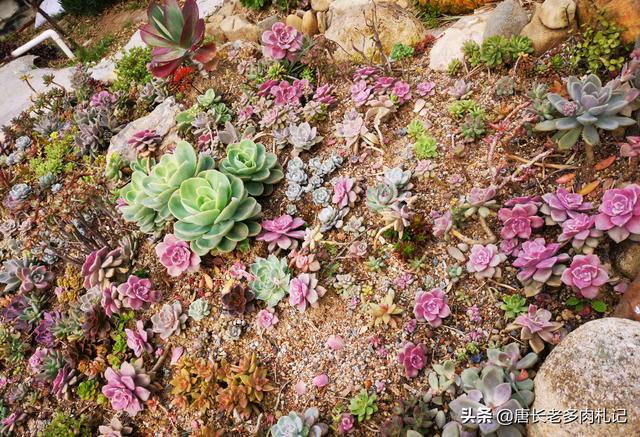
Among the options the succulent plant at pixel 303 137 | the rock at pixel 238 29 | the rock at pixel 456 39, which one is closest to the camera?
the succulent plant at pixel 303 137

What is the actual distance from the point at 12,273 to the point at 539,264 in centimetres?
428

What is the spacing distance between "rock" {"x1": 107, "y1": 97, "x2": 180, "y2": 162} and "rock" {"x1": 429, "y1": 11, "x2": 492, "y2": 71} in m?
2.47

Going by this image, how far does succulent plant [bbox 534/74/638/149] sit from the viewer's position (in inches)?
108

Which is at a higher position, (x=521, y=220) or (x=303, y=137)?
(x=303, y=137)

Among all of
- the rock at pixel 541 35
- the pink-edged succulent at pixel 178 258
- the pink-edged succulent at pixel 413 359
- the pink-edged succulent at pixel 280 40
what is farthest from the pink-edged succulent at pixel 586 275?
the pink-edged succulent at pixel 280 40

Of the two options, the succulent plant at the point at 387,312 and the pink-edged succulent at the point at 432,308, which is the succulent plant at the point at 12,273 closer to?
the succulent plant at the point at 387,312

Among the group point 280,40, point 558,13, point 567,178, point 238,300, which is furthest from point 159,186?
point 558,13

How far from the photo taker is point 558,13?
331cm

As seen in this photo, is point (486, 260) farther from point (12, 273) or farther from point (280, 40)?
point (12, 273)

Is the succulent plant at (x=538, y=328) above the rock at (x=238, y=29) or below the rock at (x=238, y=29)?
below

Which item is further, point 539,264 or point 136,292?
point 136,292

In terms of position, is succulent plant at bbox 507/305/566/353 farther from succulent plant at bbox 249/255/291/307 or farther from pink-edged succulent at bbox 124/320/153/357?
pink-edged succulent at bbox 124/320/153/357

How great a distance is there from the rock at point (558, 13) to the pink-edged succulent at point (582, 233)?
1557 millimetres

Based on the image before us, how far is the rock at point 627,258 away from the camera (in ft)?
8.43
